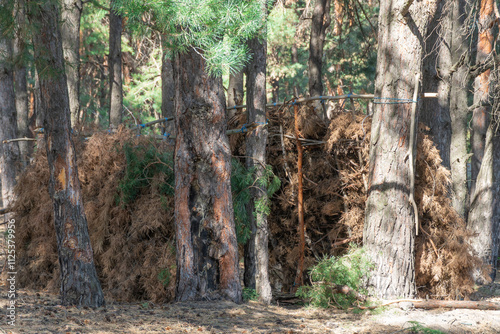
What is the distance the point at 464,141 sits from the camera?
9.91 metres

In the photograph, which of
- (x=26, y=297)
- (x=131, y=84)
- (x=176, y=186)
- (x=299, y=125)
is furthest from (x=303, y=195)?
(x=131, y=84)

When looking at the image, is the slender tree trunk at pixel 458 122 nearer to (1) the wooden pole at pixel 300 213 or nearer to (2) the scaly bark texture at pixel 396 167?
(2) the scaly bark texture at pixel 396 167

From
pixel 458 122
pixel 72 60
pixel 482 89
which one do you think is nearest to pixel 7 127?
pixel 72 60

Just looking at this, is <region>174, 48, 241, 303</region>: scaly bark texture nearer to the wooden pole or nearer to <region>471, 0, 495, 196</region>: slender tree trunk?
the wooden pole

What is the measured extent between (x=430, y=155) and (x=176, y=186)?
3556 mm

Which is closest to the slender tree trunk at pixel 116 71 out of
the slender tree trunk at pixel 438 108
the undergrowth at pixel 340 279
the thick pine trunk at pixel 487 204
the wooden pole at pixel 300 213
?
the wooden pole at pixel 300 213

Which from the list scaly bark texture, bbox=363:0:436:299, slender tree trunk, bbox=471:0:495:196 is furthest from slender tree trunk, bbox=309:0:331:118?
slender tree trunk, bbox=471:0:495:196

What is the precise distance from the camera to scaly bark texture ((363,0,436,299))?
6055 millimetres

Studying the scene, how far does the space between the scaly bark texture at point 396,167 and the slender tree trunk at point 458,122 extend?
383cm

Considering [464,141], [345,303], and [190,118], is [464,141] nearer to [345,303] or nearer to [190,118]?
[345,303]

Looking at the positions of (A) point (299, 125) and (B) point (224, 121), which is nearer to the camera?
(B) point (224, 121)

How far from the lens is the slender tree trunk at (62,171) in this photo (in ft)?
17.1

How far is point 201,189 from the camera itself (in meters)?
5.79

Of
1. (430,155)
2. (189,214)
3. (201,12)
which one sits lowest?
(189,214)
